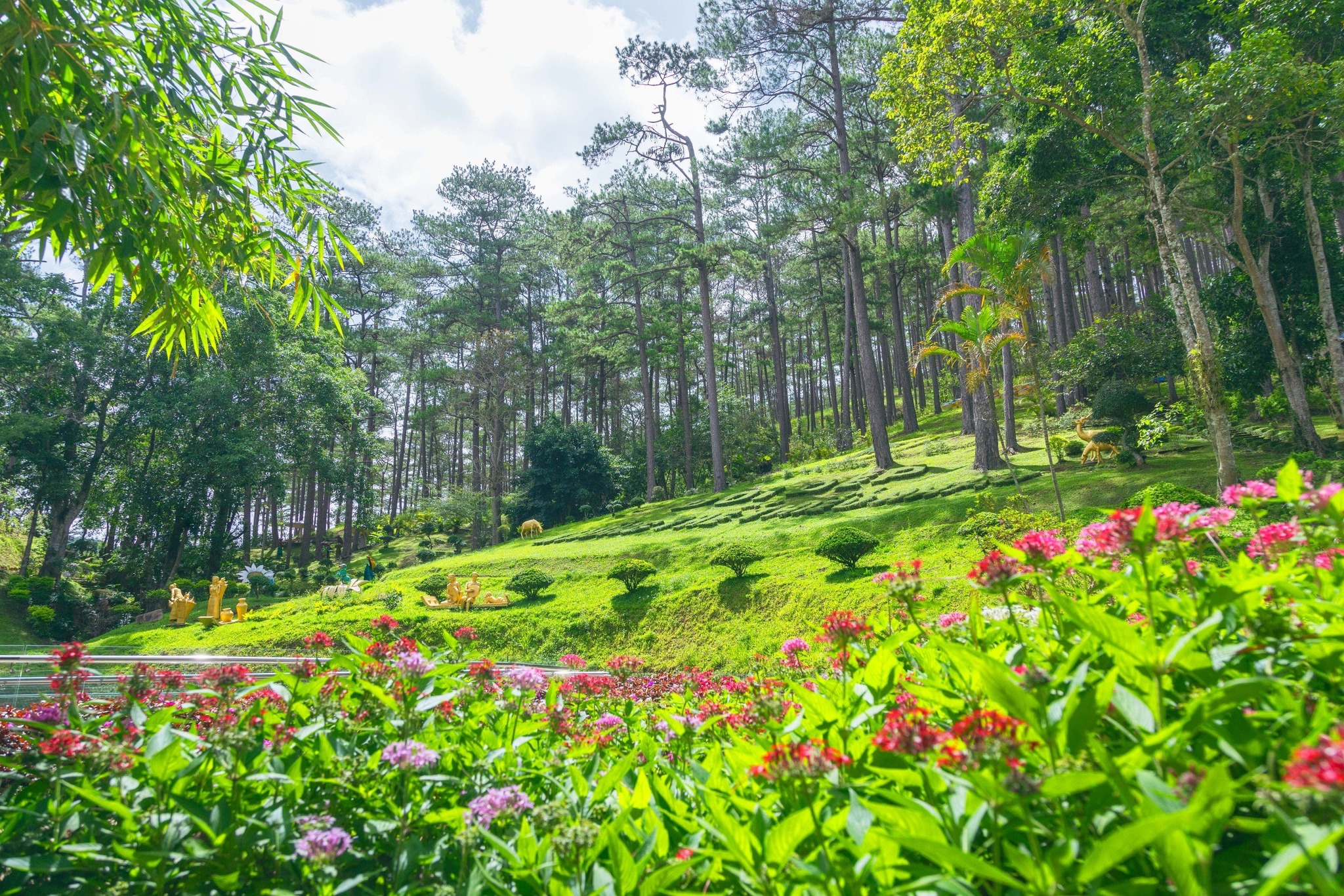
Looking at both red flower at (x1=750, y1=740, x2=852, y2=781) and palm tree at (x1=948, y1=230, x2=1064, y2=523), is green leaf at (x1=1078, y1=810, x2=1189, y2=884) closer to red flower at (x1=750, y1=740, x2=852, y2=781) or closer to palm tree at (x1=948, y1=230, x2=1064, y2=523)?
red flower at (x1=750, y1=740, x2=852, y2=781)

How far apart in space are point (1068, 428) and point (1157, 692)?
17.9m

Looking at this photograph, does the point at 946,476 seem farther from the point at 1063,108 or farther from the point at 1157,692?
the point at 1157,692

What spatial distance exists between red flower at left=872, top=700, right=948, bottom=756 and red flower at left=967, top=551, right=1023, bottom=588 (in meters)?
0.52

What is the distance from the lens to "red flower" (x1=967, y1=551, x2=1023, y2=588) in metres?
1.67

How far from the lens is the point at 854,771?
54.1 inches

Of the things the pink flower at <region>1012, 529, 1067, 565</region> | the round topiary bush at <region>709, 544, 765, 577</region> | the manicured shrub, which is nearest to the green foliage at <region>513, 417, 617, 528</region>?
the manicured shrub

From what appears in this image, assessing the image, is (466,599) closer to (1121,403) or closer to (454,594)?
(454,594)

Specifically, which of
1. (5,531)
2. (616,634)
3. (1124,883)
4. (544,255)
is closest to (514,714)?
(1124,883)

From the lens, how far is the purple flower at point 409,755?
55.4 inches

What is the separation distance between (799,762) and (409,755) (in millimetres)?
885

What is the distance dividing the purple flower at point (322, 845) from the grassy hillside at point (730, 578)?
19.7 feet

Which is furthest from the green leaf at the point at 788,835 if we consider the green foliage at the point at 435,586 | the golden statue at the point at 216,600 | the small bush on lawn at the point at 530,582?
the golden statue at the point at 216,600

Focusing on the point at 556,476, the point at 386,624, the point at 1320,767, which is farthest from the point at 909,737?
the point at 556,476

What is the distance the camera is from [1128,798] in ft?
2.87
